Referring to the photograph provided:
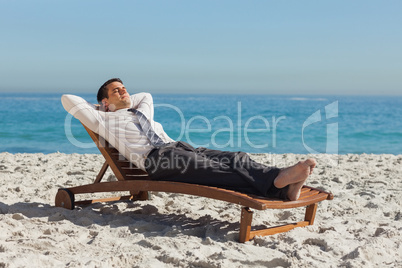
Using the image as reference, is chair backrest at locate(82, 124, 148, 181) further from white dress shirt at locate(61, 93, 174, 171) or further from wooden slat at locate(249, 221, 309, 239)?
wooden slat at locate(249, 221, 309, 239)

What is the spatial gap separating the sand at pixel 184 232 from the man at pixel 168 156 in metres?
0.39

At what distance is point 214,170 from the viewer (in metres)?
3.45

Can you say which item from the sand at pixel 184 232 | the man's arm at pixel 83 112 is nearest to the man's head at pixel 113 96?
the man's arm at pixel 83 112

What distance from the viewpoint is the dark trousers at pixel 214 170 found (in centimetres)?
329

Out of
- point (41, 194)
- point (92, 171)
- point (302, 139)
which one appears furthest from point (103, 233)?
point (302, 139)

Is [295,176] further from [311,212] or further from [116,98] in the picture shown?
[116,98]

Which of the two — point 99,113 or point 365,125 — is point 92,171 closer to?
point 99,113

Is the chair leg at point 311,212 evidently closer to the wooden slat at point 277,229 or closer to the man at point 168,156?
the wooden slat at point 277,229

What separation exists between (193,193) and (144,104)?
4.74 ft

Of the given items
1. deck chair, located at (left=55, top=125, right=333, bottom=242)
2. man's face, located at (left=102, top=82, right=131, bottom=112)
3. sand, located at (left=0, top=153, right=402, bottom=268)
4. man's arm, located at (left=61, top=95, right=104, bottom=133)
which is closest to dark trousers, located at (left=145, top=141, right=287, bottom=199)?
deck chair, located at (left=55, top=125, right=333, bottom=242)

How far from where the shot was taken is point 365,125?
2044cm

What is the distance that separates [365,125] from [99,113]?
1860 centimetres

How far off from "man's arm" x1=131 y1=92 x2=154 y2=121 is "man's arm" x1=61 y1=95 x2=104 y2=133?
529mm

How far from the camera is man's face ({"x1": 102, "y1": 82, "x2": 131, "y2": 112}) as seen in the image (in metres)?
4.27
